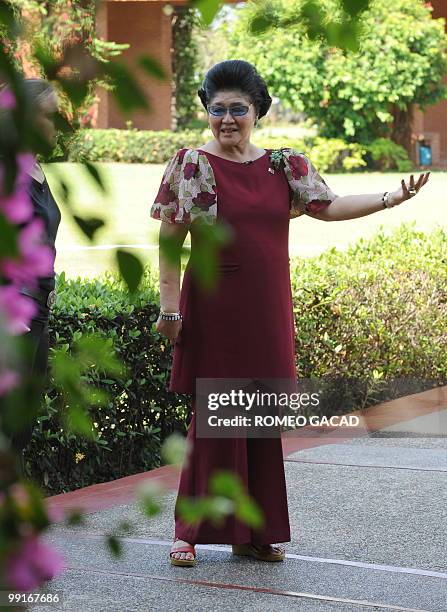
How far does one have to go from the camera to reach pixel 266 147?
2461cm

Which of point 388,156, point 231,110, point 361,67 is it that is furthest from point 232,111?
point 388,156

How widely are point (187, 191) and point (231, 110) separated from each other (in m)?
0.33

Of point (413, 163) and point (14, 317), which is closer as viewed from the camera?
point (14, 317)

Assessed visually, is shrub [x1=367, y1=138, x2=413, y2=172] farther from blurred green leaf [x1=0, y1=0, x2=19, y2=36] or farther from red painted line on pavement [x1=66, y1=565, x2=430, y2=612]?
blurred green leaf [x1=0, y1=0, x2=19, y2=36]

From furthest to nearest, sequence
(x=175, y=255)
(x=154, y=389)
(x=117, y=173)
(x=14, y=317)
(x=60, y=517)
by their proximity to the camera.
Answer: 1. (x=117, y=173)
2. (x=154, y=389)
3. (x=60, y=517)
4. (x=175, y=255)
5. (x=14, y=317)

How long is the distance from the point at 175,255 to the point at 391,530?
379cm

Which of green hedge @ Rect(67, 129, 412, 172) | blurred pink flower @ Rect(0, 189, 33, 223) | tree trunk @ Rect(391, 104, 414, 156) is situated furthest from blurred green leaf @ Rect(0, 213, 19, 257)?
tree trunk @ Rect(391, 104, 414, 156)

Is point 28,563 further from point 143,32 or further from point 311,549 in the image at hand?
point 143,32

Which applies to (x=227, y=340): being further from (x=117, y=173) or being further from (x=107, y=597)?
(x=117, y=173)

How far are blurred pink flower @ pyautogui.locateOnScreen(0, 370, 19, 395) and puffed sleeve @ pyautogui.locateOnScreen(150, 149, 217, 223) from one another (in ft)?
9.92

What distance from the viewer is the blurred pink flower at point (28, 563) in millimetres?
1059

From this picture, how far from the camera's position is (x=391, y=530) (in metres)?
4.80

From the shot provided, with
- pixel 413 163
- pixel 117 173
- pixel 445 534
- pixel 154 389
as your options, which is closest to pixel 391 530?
pixel 445 534

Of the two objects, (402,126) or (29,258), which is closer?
(29,258)
